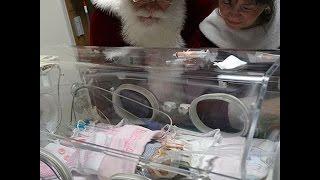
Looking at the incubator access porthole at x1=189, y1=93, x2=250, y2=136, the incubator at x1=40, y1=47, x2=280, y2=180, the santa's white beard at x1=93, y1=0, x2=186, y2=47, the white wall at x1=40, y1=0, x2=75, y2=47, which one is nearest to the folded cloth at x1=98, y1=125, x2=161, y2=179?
the incubator at x1=40, y1=47, x2=280, y2=180

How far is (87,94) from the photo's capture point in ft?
4.38

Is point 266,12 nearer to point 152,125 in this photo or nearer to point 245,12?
point 245,12

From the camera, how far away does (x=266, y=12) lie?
4.00 feet

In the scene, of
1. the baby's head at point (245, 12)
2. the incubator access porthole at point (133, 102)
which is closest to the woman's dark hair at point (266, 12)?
the baby's head at point (245, 12)

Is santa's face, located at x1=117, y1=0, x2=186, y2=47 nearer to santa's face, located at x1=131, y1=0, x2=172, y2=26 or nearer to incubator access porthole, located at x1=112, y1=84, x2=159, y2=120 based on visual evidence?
santa's face, located at x1=131, y1=0, x2=172, y2=26

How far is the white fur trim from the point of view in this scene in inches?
49.1

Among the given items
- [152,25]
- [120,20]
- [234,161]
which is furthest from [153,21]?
[234,161]

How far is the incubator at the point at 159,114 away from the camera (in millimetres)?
843

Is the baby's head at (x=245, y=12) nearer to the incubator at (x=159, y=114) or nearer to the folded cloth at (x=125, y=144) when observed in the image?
the incubator at (x=159, y=114)

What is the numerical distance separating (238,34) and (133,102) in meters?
0.51

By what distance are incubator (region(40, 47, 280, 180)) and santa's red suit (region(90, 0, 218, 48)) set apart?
97 millimetres
